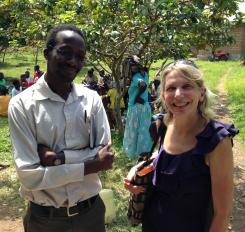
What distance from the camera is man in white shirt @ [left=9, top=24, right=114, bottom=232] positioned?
2.03 m

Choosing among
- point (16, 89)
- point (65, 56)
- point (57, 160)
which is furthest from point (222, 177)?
point (16, 89)

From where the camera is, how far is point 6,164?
665 cm

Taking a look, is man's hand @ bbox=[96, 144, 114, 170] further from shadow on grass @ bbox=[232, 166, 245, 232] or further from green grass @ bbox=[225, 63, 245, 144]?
green grass @ bbox=[225, 63, 245, 144]

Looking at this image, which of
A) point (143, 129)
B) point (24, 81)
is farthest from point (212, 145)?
point (24, 81)

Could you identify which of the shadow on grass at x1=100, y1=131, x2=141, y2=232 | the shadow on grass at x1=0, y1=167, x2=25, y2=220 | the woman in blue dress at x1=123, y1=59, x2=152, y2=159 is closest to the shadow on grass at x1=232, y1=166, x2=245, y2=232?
the shadow on grass at x1=100, y1=131, x2=141, y2=232

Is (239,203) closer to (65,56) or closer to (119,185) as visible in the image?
(119,185)

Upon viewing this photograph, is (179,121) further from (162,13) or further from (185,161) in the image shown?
(162,13)

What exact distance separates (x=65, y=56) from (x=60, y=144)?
1.52 feet

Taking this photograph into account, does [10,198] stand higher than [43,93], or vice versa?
[43,93]

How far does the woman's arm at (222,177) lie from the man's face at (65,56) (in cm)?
85

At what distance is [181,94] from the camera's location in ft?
6.32

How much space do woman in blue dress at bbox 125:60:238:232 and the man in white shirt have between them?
1.03 ft

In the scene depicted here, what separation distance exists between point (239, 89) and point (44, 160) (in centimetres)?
1297

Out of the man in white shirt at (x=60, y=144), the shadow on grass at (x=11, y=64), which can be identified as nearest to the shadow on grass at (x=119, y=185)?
the man in white shirt at (x=60, y=144)
